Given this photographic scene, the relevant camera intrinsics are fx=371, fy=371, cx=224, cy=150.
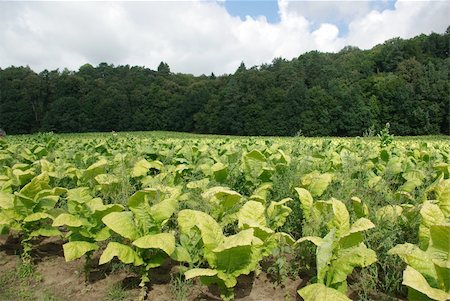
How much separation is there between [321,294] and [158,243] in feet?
3.55

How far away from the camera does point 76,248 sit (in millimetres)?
2881

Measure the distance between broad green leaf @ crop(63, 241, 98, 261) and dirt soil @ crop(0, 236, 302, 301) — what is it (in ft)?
1.09

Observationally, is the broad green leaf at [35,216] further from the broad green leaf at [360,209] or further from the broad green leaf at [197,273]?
the broad green leaf at [360,209]

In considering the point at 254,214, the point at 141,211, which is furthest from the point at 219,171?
the point at 141,211

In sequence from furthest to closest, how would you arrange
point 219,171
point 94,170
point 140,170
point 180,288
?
point 140,170 < point 219,171 < point 94,170 < point 180,288

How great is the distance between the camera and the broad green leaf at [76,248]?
2.81m

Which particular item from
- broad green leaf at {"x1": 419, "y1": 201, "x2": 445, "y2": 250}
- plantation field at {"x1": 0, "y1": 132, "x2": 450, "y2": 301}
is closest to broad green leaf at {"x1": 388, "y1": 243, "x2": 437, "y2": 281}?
plantation field at {"x1": 0, "y1": 132, "x2": 450, "y2": 301}

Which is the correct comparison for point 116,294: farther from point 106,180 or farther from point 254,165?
point 254,165

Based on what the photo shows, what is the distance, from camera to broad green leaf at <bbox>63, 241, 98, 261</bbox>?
2.81 m

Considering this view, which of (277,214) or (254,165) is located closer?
(277,214)

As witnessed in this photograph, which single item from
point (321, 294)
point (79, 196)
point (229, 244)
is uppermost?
point (79, 196)

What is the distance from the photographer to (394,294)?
2.64 m

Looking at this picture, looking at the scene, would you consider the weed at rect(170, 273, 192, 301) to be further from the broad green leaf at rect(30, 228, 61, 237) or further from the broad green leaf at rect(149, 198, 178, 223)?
the broad green leaf at rect(30, 228, 61, 237)

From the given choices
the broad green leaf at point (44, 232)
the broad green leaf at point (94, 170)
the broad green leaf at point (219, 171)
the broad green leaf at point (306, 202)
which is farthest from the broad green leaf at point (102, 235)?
the broad green leaf at point (306, 202)
